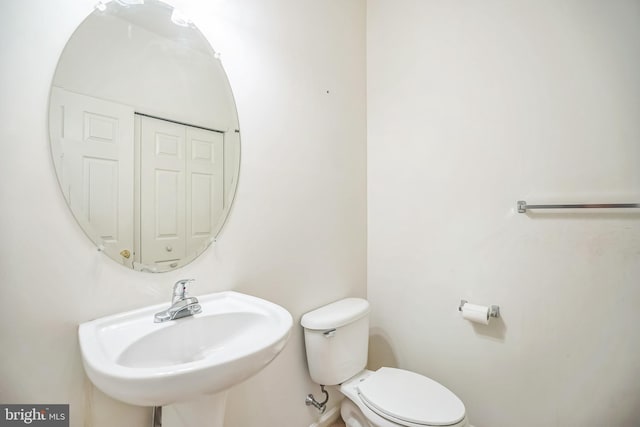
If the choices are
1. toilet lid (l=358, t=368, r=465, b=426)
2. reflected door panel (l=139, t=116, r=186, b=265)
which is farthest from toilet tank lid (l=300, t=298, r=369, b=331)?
reflected door panel (l=139, t=116, r=186, b=265)

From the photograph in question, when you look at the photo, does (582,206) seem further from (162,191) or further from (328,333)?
(162,191)

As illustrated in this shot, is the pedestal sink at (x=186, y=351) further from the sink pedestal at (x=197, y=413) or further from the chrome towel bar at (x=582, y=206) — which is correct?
the chrome towel bar at (x=582, y=206)

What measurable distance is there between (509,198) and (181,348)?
1507 mm

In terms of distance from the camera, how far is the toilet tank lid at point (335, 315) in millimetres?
1305

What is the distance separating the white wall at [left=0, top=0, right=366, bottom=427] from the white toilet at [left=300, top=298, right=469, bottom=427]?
0.35 feet

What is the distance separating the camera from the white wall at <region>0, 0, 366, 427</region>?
2.28 ft

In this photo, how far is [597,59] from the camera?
1.15 m

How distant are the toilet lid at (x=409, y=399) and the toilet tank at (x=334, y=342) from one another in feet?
0.38

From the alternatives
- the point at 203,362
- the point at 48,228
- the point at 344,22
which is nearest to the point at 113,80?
the point at 48,228

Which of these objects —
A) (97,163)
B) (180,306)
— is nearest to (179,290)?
(180,306)

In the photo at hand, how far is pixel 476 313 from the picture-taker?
1346mm

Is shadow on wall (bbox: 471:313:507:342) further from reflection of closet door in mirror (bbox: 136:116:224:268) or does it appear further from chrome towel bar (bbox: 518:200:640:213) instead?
reflection of closet door in mirror (bbox: 136:116:224:268)

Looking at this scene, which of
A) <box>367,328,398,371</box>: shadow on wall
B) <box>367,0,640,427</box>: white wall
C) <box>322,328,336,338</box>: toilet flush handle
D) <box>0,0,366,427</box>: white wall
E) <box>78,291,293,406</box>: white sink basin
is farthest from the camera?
<box>367,328,398,371</box>: shadow on wall

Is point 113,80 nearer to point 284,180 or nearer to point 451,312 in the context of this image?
point 284,180
